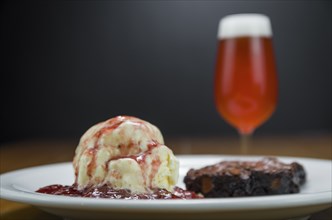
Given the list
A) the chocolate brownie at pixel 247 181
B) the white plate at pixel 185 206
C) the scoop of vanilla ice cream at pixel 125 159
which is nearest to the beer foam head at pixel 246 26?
the chocolate brownie at pixel 247 181

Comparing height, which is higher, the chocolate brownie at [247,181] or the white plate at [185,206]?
the white plate at [185,206]

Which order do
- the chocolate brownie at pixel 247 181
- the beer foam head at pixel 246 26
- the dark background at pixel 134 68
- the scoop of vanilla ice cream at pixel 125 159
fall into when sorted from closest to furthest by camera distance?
the scoop of vanilla ice cream at pixel 125 159
the chocolate brownie at pixel 247 181
the beer foam head at pixel 246 26
the dark background at pixel 134 68

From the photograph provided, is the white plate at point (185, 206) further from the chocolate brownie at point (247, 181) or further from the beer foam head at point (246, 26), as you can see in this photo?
the beer foam head at point (246, 26)

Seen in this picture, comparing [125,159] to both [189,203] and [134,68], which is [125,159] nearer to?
[189,203]

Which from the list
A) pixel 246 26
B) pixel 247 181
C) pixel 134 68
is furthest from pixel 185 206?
pixel 134 68

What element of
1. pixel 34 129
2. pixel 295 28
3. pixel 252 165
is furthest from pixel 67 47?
pixel 252 165

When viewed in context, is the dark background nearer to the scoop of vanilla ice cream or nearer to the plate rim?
the scoop of vanilla ice cream
